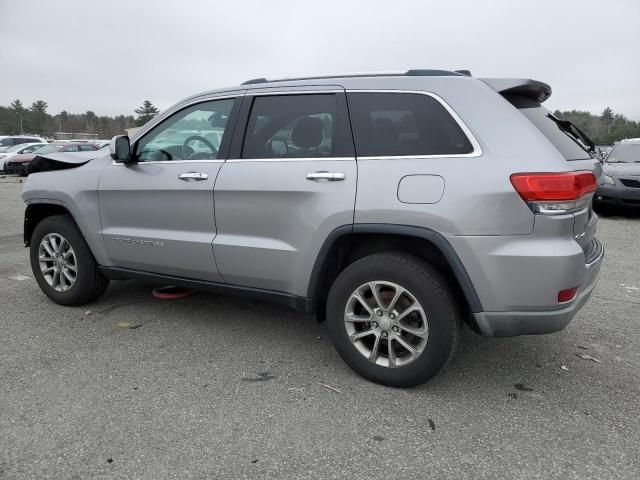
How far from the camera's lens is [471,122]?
8.98ft

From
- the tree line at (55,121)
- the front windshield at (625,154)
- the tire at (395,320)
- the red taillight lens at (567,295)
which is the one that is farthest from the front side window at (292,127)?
the tree line at (55,121)

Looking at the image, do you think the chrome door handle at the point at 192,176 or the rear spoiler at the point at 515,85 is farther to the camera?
the chrome door handle at the point at 192,176

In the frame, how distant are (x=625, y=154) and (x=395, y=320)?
979 cm

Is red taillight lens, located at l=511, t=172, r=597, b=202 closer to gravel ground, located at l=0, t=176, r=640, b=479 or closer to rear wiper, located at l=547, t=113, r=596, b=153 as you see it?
rear wiper, located at l=547, t=113, r=596, b=153

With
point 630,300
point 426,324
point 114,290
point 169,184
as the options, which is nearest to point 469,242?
point 426,324

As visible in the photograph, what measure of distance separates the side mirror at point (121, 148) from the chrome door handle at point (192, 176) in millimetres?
547

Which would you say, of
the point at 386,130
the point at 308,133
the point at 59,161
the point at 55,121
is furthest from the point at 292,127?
the point at 55,121

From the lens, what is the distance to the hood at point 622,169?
948 cm

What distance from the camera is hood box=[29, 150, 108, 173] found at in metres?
4.29

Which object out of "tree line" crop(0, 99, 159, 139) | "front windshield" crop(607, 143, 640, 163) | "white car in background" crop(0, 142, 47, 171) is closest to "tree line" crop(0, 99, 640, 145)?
"tree line" crop(0, 99, 159, 139)

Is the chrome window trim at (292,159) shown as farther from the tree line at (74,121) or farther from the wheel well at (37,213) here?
the tree line at (74,121)

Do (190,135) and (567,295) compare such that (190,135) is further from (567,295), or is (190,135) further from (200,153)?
(567,295)

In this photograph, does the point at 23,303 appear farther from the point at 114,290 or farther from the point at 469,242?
the point at 469,242

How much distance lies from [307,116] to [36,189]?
259 cm
